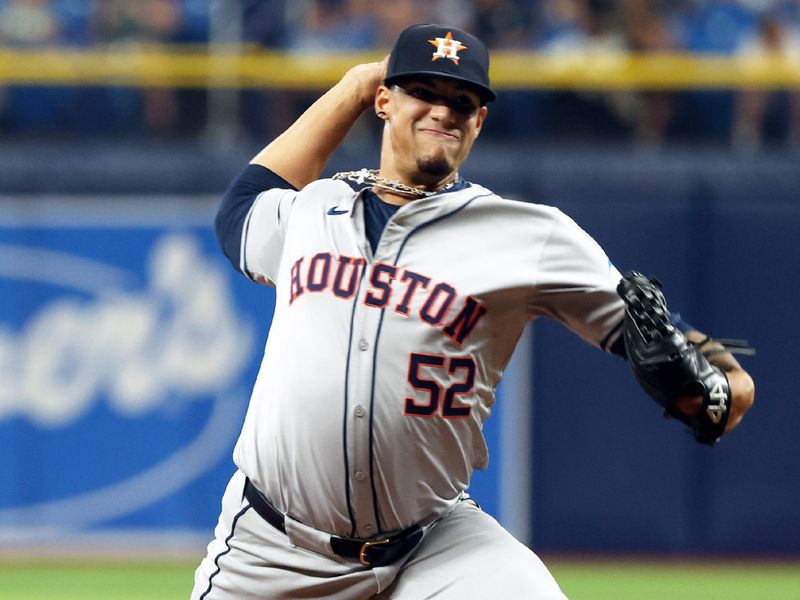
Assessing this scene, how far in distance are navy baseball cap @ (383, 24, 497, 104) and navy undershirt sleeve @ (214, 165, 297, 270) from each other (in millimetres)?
495

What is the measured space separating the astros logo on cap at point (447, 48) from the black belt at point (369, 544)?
1181 mm

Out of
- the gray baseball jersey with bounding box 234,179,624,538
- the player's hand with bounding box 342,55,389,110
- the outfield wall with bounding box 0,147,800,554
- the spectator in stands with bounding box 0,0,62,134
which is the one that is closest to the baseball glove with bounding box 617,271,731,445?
the gray baseball jersey with bounding box 234,179,624,538

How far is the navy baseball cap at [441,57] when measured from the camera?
145 inches

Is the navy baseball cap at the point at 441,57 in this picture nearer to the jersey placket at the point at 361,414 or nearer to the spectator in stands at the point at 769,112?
the jersey placket at the point at 361,414

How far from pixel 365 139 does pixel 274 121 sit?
2.03ft

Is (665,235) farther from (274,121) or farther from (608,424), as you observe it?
(274,121)

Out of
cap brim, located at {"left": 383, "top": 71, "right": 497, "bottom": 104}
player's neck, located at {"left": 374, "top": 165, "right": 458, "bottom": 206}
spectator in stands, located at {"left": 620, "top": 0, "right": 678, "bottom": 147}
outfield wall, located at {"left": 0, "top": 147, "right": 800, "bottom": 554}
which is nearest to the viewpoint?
cap brim, located at {"left": 383, "top": 71, "right": 497, "bottom": 104}

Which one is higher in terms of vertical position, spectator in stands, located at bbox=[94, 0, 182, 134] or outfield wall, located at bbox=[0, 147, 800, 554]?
spectator in stands, located at bbox=[94, 0, 182, 134]

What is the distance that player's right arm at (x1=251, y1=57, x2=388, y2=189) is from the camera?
13.3 feet

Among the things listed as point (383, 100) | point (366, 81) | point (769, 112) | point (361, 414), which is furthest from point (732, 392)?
point (769, 112)

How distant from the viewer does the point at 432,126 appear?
3695mm

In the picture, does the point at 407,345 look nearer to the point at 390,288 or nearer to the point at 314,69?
the point at 390,288

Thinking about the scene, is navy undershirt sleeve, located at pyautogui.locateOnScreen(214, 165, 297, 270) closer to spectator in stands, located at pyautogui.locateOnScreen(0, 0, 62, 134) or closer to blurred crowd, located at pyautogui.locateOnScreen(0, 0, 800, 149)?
blurred crowd, located at pyautogui.locateOnScreen(0, 0, 800, 149)

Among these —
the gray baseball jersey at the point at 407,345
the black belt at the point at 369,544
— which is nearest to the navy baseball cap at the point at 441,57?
the gray baseball jersey at the point at 407,345
